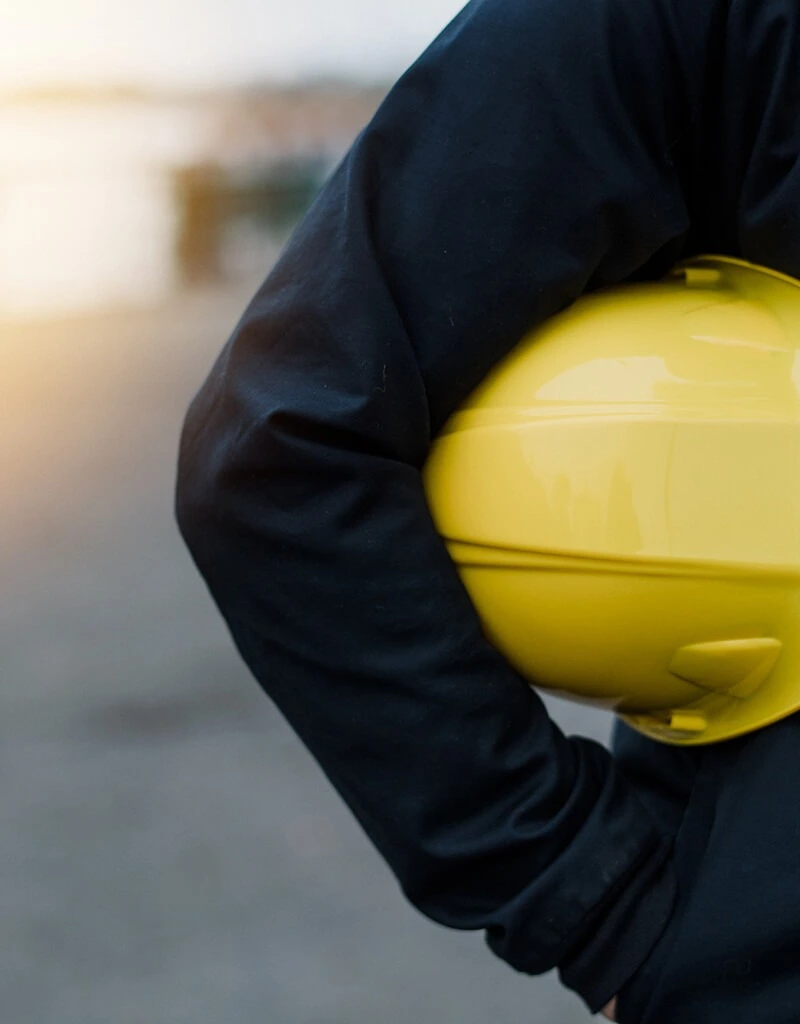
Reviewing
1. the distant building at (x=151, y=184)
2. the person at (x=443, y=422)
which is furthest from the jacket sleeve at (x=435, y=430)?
the distant building at (x=151, y=184)

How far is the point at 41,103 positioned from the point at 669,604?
9692mm

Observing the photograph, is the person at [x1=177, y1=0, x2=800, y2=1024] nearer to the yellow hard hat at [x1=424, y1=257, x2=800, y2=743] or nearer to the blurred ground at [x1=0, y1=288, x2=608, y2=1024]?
the yellow hard hat at [x1=424, y1=257, x2=800, y2=743]

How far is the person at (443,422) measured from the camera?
110 centimetres

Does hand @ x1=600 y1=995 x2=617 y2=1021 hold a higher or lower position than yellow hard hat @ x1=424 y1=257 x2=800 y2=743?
lower

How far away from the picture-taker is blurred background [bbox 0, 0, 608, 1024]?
2.71 meters

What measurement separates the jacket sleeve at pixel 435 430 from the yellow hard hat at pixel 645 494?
0.04 m

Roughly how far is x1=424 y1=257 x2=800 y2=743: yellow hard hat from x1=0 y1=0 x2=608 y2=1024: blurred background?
5.31 feet

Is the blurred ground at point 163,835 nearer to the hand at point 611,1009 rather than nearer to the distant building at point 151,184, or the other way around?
the hand at point 611,1009

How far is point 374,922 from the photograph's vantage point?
9.48ft

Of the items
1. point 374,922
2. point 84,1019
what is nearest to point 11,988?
point 84,1019

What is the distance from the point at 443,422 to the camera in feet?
3.91

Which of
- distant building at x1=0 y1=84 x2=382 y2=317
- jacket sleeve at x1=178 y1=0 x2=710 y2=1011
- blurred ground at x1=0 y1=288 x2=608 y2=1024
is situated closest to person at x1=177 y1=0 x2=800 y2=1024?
jacket sleeve at x1=178 y1=0 x2=710 y2=1011

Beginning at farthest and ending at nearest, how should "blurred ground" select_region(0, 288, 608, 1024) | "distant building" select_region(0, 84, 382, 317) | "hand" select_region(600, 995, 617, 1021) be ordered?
1. "distant building" select_region(0, 84, 382, 317)
2. "blurred ground" select_region(0, 288, 608, 1024)
3. "hand" select_region(600, 995, 617, 1021)

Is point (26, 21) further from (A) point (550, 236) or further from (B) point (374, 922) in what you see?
(A) point (550, 236)
